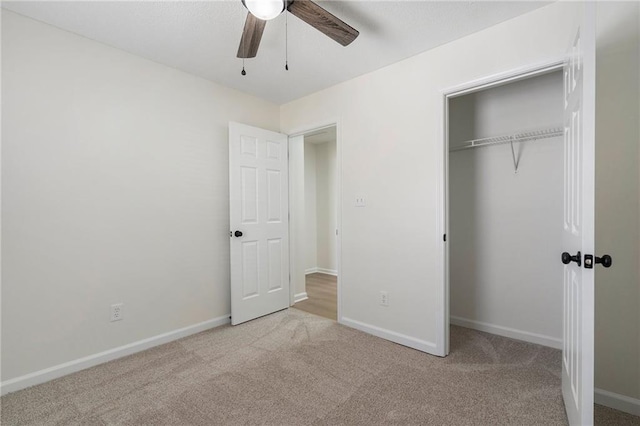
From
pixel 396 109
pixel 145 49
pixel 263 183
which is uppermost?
pixel 145 49

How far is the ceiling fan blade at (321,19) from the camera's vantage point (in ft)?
5.06

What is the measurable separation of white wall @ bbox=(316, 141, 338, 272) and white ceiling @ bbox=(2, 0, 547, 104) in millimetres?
2800

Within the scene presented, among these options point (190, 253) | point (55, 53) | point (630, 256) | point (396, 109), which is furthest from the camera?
point (190, 253)

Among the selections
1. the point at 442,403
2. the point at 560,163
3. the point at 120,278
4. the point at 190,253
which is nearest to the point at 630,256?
the point at 560,163

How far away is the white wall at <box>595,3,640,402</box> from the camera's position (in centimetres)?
166

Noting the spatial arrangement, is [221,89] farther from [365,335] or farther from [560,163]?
[560,163]

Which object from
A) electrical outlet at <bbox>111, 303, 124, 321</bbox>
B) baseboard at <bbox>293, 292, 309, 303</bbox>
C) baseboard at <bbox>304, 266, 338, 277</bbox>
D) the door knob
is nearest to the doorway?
baseboard at <bbox>304, 266, 338, 277</bbox>

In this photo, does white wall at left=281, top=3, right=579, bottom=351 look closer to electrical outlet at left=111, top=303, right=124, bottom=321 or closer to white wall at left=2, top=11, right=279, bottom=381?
white wall at left=2, top=11, right=279, bottom=381

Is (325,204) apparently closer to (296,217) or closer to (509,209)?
(296,217)

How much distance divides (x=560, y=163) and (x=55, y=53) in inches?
154

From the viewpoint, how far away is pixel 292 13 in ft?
5.29

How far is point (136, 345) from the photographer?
8.08ft

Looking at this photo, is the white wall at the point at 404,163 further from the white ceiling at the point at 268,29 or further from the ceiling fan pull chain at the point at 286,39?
the ceiling fan pull chain at the point at 286,39

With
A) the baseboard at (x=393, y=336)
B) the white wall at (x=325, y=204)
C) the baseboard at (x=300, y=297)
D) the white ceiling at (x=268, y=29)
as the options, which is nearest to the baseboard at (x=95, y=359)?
the baseboard at (x=300, y=297)
